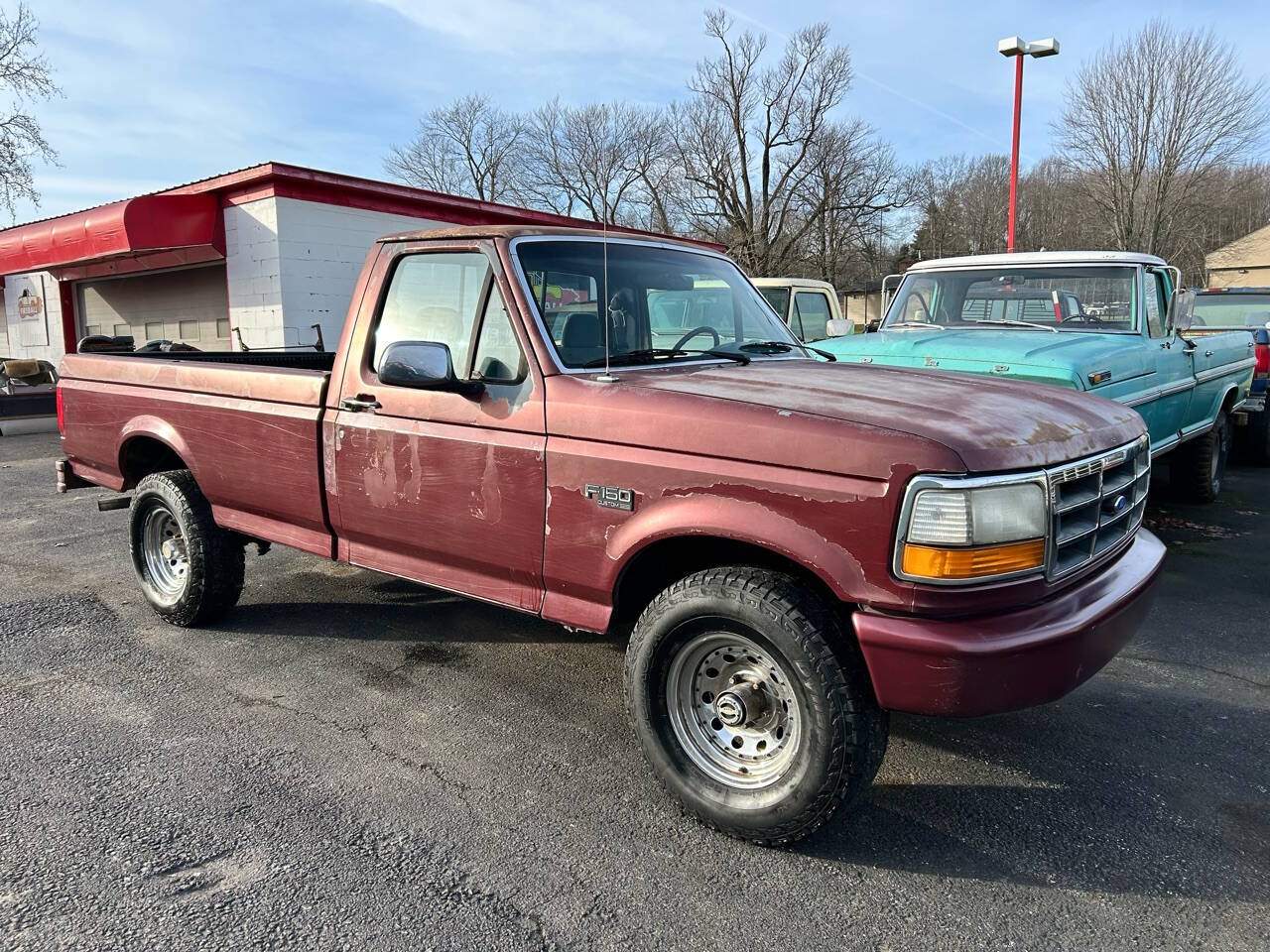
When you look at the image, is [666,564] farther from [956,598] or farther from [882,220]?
[882,220]

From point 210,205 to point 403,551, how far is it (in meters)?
12.5

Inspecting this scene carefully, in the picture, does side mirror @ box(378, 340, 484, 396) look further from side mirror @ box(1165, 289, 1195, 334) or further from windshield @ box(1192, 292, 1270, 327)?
windshield @ box(1192, 292, 1270, 327)

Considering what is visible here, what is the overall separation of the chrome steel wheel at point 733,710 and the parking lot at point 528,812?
9.6 inches

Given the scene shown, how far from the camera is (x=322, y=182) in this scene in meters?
13.3

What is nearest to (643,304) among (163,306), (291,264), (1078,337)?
(1078,337)

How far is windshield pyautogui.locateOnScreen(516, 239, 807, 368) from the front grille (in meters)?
1.49

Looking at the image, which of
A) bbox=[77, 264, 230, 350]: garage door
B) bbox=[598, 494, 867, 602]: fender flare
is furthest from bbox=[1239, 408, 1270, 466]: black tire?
bbox=[77, 264, 230, 350]: garage door

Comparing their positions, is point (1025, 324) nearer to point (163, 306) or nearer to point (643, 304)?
point (643, 304)

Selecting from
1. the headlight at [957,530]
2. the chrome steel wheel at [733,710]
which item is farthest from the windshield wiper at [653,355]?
the headlight at [957,530]

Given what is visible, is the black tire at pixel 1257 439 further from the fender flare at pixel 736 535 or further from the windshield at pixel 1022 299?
the fender flare at pixel 736 535

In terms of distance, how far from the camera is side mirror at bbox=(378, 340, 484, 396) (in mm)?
3203

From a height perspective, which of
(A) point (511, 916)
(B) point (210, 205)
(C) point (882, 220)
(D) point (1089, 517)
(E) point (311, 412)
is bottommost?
(A) point (511, 916)

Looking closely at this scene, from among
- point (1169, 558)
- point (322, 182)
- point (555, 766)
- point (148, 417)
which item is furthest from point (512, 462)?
point (322, 182)

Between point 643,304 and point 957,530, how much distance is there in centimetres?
191
